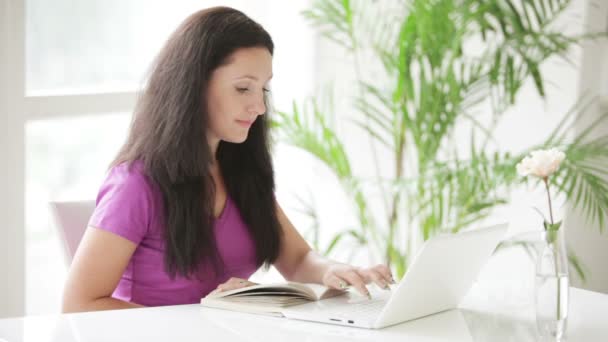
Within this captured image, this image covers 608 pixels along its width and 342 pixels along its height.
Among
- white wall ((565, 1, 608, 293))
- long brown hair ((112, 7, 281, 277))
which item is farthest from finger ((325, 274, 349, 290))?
white wall ((565, 1, 608, 293))

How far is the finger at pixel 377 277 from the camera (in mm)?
1882

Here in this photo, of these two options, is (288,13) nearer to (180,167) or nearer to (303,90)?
(303,90)

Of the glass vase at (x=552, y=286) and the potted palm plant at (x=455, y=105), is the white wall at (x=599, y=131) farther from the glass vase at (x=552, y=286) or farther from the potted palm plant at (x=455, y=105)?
the glass vase at (x=552, y=286)

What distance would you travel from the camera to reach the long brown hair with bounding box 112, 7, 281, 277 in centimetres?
203

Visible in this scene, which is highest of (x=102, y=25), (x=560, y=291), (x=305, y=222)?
(x=102, y=25)

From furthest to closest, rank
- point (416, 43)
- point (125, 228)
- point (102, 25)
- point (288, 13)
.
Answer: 1. point (288, 13)
2. point (102, 25)
3. point (416, 43)
4. point (125, 228)

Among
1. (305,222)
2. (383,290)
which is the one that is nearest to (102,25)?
(305,222)

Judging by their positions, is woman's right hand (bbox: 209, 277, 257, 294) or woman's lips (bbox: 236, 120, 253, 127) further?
woman's lips (bbox: 236, 120, 253, 127)

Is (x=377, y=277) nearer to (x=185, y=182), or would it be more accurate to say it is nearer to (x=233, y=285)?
(x=233, y=285)

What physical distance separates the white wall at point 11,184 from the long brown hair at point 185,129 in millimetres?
1067

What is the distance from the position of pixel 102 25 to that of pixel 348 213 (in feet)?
4.94

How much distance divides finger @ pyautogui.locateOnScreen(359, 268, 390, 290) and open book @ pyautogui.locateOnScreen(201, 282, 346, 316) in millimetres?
115

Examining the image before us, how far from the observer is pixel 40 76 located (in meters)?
3.19

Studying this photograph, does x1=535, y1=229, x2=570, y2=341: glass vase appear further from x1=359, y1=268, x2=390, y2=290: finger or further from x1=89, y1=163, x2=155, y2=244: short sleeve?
x1=89, y1=163, x2=155, y2=244: short sleeve
